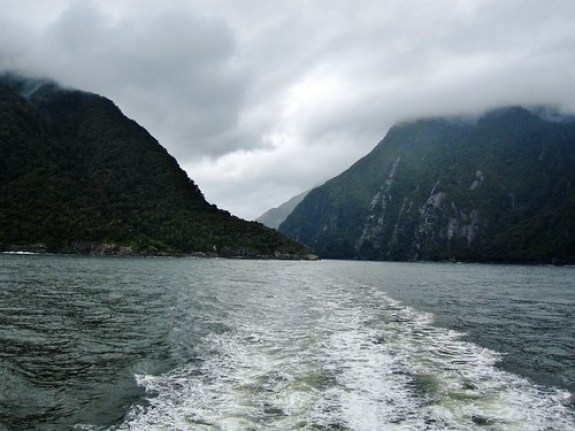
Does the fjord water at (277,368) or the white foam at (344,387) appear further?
the fjord water at (277,368)

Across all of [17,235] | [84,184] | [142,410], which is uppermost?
[84,184]

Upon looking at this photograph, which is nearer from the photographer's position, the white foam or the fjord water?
the white foam

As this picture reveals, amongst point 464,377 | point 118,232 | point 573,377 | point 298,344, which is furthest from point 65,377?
point 118,232

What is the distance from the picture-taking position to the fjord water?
11609 mm

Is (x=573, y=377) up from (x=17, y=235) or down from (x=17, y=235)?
down

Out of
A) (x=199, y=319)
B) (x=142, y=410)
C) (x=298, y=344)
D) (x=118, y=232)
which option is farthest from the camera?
(x=118, y=232)

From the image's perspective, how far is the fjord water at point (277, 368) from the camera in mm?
11609

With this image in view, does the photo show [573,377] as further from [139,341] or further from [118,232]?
[118,232]

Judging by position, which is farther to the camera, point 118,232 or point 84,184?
point 84,184

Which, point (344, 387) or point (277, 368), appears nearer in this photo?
point (344, 387)

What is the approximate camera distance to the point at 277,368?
16.5m

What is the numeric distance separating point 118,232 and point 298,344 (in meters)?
162

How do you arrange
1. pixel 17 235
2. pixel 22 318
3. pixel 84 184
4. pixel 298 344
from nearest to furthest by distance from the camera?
pixel 298 344 < pixel 22 318 < pixel 17 235 < pixel 84 184

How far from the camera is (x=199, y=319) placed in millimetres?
27859
